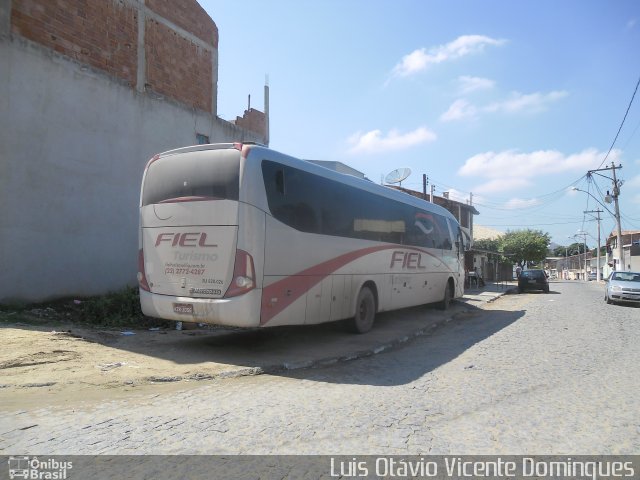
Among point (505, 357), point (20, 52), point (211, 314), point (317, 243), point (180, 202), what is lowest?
point (505, 357)

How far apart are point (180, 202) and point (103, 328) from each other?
4.01 meters

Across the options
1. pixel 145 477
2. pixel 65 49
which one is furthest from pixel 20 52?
pixel 145 477

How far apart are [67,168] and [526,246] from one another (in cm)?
5124

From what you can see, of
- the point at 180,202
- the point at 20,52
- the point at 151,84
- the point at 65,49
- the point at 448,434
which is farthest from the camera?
the point at 151,84

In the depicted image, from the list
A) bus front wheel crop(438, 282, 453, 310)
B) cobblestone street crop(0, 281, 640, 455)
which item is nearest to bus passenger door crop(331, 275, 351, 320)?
cobblestone street crop(0, 281, 640, 455)

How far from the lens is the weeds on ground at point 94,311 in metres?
9.93

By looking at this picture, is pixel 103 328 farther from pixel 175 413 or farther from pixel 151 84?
pixel 151 84

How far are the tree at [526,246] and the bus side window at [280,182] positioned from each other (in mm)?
49544

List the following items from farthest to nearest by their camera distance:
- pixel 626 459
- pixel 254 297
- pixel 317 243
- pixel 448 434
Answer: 1. pixel 317 243
2. pixel 254 297
3. pixel 448 434
4. pixel 626 459

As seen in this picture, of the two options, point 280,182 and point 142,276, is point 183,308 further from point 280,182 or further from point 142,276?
point 280,182

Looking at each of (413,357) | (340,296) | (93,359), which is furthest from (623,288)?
(93,359)

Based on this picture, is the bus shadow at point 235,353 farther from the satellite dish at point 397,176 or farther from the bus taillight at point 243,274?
the satellite dish at point 397,176

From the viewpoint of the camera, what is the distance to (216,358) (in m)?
7.01

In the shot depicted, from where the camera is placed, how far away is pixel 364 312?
31.7ft
